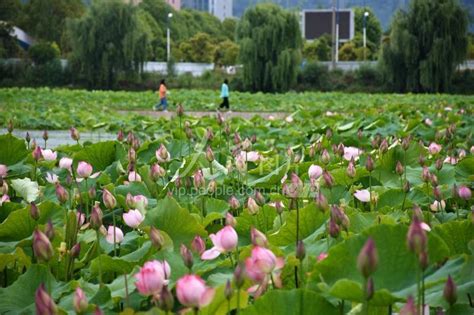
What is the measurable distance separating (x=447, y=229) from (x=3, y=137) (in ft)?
3.61

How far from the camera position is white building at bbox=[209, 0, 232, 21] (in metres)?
91.1

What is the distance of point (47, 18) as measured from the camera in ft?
116

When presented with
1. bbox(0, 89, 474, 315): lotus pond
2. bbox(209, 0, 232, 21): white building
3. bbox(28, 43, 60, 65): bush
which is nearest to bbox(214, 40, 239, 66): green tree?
bbox(28, 43, 60, 65): bush

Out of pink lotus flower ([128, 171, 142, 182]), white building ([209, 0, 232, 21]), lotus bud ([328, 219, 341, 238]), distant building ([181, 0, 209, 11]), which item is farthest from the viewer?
distant building ([181, 0, 209, 11])

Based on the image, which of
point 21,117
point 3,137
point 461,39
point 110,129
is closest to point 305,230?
point 3,137

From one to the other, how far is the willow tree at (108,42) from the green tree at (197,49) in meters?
15.5

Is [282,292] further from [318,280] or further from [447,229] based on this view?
[447,229]

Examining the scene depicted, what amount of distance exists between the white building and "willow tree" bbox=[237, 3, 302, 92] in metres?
71.2

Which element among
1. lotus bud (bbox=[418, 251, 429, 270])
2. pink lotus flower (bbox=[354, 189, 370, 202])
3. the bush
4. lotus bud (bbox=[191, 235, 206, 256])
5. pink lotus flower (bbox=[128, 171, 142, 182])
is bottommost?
pink lotus flower (bbox=[128, 171, 142, 182])

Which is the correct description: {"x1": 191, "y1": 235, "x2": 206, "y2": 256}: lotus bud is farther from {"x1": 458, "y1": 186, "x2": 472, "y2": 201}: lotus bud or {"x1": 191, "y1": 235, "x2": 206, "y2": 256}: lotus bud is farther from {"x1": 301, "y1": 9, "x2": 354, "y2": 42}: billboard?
{"x1": 301, "y1": 9, "x2": 354, "y2": 42}: billboard

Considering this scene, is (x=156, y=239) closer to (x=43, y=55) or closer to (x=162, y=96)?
(x=162, y=96)

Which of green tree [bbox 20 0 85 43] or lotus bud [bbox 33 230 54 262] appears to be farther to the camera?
green tree [bbox 20 0 85 43]

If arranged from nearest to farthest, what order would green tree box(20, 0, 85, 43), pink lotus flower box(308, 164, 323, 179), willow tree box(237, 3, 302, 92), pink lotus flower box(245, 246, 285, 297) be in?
pink lotus flower box(245, 246, 285, 297) < pink lotus flower box(308, 164, 323, 179) < willow tree box(237, 3, 302, 92) < green tree box(20, 0, 85, 43)

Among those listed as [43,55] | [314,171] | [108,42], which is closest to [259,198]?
[314,171]
